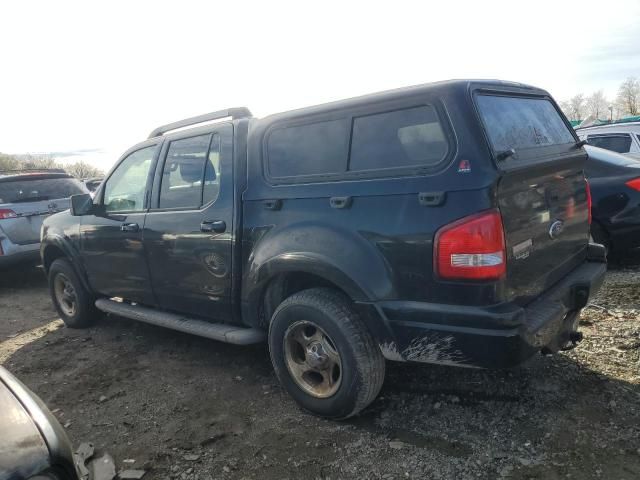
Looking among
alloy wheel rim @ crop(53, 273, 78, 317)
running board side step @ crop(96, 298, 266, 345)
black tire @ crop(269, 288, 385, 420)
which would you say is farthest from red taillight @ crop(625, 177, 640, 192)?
alloy wheel rim @ crop(53, 273, 78, 317)

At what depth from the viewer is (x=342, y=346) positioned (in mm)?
Answer: 2826

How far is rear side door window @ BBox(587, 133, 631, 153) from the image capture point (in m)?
7.86

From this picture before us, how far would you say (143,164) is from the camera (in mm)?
4297

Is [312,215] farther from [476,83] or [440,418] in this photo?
[440,418]

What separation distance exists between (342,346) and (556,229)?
143cm

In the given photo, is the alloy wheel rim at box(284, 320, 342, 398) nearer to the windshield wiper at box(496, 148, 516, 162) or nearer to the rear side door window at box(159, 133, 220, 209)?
the rear side door window at box(159, 133, 220, 209)

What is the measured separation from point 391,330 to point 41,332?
4.20 metres

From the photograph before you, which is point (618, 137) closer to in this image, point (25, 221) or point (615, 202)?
point (615, 202)

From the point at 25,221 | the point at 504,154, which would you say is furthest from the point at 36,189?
the point at 504,154

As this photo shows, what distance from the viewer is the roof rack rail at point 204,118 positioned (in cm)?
367

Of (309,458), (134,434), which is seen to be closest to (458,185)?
(309,458)

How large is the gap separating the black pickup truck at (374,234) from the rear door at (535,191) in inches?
0.5

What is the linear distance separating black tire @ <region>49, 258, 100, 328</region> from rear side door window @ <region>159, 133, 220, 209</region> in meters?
1.70

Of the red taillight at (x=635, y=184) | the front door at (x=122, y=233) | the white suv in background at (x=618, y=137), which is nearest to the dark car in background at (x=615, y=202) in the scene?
the red taillight at (x=635, y=184)
